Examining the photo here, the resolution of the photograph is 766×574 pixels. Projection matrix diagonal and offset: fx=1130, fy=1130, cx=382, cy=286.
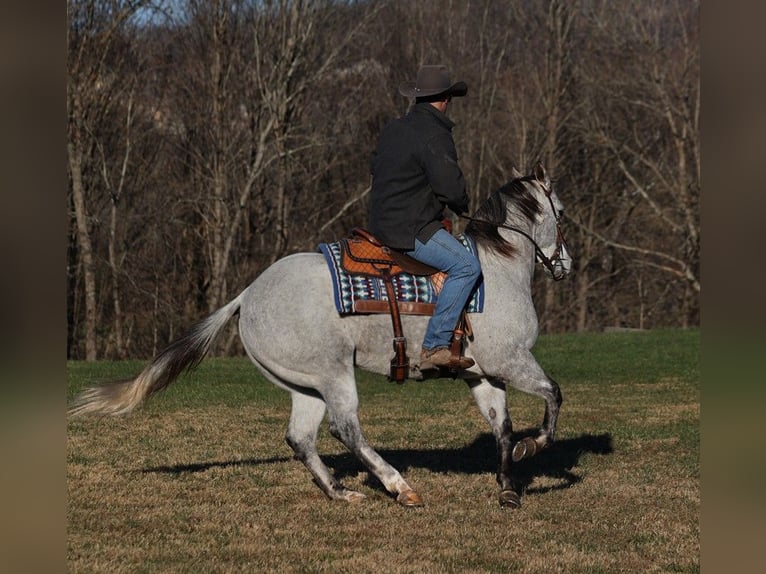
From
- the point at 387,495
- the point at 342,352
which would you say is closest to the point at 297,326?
the point at 342,352

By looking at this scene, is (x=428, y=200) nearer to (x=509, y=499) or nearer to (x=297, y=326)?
(x=297, y=326)

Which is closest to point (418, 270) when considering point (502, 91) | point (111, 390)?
point (111, 390)

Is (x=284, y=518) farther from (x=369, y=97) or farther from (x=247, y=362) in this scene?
(x=369, y=97)

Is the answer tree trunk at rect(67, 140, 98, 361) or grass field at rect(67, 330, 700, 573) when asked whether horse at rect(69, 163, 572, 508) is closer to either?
grass field at rect(67, 330, 700, 573)

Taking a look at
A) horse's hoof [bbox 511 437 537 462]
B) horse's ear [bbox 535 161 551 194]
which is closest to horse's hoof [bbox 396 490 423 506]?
horse's hoof [bbox 511 437 537 462]

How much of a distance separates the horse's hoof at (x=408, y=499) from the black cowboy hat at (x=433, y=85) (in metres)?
2.56

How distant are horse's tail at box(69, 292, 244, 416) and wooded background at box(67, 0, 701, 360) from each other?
56.4ft

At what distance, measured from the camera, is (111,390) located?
7.27 m

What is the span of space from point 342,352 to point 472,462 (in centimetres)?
256

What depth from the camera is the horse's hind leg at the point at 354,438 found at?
7.16 meters

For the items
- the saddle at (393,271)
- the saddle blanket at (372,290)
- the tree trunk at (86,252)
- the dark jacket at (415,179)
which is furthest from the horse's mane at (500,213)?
the tree trunk at (86,252)

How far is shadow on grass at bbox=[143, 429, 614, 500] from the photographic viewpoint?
8.65m
